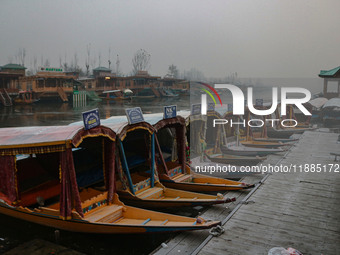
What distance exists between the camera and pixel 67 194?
6680 millimetres

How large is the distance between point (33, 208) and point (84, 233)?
1409 mm

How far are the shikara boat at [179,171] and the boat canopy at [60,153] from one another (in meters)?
2.18

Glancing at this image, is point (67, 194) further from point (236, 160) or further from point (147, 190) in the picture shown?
point (236, 160)

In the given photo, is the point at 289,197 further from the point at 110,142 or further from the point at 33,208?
the point at 33,208

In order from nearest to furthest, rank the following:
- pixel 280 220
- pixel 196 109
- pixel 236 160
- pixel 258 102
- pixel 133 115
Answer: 1. pixel 280 220
2. pixel 133 115
3. pixel 196 109
4. pixel 236 160
5. pixel 258 102

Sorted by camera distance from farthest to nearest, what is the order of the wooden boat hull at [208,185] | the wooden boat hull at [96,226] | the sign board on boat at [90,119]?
the wooden boat hull at [208,185] < the sign board on boat at [90,119] < the wooden boat hull at [96,226]

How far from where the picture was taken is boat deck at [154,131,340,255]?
5.38 meters

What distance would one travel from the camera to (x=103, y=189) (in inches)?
315

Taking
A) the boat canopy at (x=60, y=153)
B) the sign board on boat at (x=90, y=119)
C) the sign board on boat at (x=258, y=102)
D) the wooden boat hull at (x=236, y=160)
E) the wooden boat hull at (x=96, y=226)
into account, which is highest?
the sign board on boat at (x=258, y=102)

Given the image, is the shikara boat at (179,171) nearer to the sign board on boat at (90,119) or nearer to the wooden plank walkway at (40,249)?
the sign board on boat at (90,119)

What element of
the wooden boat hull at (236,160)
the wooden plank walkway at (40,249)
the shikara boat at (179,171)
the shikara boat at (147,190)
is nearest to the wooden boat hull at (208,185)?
the shikara boat at (179,171)

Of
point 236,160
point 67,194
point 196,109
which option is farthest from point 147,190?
point 236,160

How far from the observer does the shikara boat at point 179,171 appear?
9.34 m

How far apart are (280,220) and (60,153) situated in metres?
4.73
